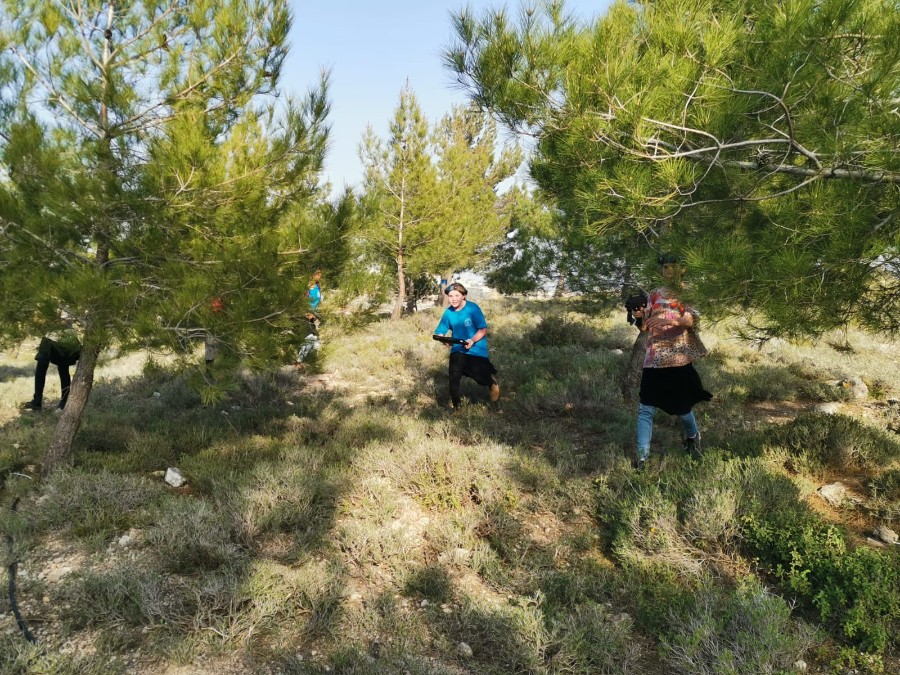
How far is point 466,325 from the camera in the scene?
648cm

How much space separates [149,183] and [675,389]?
4656 millimetres

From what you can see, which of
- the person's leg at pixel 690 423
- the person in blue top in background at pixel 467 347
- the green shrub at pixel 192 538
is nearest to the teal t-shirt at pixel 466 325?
the person in blue top in background at pixel 467 347

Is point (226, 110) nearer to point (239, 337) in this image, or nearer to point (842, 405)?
point (239, 337)

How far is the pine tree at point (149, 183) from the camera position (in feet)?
10.8

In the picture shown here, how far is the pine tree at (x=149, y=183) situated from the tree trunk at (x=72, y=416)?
0.5 inches

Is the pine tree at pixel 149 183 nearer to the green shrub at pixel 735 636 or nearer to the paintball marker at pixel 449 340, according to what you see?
the paintball marker at pixel 449 340

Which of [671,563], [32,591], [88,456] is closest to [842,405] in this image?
[671,563]

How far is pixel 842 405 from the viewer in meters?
6.63

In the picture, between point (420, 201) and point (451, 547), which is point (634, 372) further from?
point (420, 201)

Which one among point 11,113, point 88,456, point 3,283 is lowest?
point 88,456

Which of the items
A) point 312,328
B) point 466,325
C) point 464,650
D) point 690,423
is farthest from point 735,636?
point 466,325

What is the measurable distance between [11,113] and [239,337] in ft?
7.42

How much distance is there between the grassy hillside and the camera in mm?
2381

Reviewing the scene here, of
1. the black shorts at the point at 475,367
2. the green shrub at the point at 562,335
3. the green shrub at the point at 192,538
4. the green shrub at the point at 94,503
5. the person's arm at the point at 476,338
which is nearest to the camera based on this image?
the green shrub at the point at 192,538
